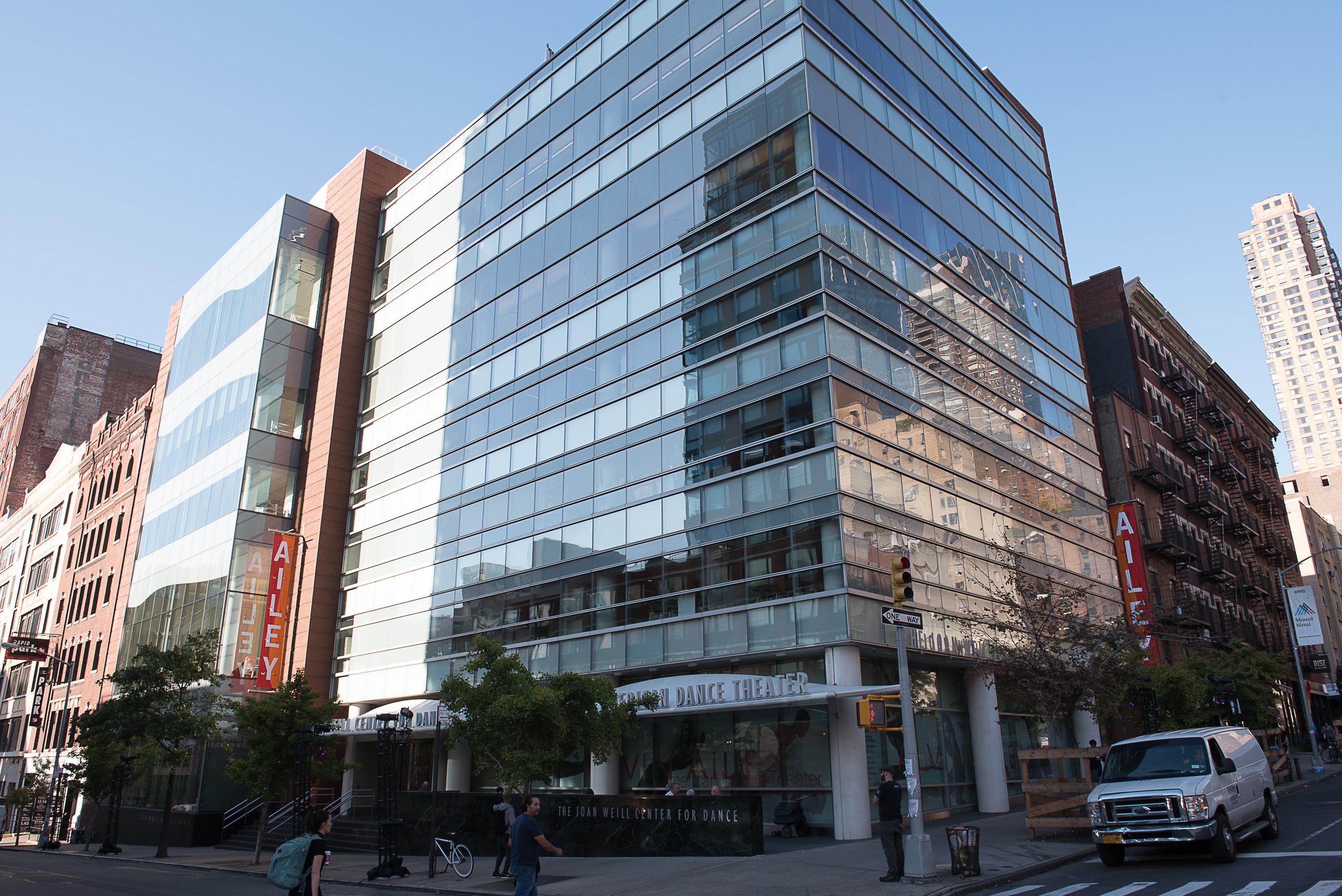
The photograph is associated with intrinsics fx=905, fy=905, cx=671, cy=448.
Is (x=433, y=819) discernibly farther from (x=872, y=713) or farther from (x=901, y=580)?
(x=901, y=580)

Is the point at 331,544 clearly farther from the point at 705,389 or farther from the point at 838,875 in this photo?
the point at 838,875

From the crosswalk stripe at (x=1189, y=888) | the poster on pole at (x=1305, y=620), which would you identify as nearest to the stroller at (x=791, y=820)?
the crosswalk stripe at (x=1189, y=888)

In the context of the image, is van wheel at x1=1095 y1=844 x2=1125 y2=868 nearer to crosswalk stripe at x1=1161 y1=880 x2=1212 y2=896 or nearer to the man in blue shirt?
crosswalk stripe at x1=1161 y1=880 x2=1212 y2=896

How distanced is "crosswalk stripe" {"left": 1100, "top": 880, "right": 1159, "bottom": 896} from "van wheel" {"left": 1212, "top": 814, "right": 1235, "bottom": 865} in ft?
5.93

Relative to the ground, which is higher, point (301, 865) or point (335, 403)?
point (335, 403)

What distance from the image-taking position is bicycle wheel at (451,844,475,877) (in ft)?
67.7

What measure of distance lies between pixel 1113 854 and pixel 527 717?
11.6m

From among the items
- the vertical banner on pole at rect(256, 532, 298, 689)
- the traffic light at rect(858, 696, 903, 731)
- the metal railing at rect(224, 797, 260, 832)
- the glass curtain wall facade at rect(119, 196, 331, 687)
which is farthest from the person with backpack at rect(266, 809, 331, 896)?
the glass curtain wall facade at rect(119, 196, 331, 687)

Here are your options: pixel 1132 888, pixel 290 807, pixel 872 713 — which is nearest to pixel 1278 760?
pixel 1132 888

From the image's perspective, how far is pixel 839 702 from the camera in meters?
23.7

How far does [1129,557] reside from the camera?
4059 cm

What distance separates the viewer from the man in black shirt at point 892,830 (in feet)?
50.5

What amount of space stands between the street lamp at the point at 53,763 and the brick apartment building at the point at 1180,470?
970cm

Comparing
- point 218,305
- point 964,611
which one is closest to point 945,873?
point 964,611
